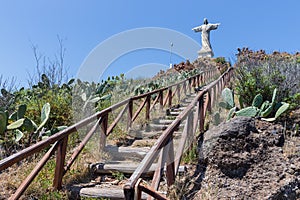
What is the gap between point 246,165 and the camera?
351cm

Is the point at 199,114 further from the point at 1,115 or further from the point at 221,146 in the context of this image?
the point at 1,115

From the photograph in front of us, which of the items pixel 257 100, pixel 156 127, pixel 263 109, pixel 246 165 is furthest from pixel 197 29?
pixel 246 165

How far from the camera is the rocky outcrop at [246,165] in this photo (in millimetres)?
3260

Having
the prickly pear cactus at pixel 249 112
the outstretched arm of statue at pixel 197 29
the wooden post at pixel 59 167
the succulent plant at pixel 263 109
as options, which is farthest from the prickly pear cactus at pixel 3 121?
the outstretched arm of statue at pixel 197 29

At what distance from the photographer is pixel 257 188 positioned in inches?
129

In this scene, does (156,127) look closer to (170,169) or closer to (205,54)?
(170,169)

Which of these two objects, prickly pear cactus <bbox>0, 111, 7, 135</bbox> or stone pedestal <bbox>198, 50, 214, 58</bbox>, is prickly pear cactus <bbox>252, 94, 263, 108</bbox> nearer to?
prickly pear cactus <bbox>0, 111, 7, 135</bbox>

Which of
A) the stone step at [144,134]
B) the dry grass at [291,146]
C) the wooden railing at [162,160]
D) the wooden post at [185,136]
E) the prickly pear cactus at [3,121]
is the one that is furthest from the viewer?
the stone step at [144,134]

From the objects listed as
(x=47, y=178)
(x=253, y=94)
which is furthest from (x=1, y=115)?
(x=253, y=94)

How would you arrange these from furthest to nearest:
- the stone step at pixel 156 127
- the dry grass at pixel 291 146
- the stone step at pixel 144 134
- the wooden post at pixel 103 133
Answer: the stone step at pixel 156 127 → the stone step at pixel 144 134 → the wooden post at pixel 103 133 → the dry grass at pixel 291 146

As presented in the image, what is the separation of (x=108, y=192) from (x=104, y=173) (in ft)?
2.53

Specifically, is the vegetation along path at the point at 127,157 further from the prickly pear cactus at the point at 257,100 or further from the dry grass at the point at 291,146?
the dry grass at the point at 291,146

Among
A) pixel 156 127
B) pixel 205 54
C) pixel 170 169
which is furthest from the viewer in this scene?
pixel 205 54

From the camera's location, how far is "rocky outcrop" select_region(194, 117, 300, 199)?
3260 mm
